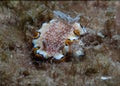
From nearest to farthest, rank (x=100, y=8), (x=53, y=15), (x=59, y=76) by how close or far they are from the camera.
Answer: (x=59, y=76)
(x=53, y=15)
(x=100, y=8)

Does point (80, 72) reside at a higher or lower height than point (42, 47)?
lower

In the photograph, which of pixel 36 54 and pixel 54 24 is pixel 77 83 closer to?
pixel 36 54

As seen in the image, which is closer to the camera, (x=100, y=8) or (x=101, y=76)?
(x=101, y=76)

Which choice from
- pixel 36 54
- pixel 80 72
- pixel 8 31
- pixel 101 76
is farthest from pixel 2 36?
pixel 101 76

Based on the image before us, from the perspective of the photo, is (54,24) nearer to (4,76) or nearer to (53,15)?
(53,15)

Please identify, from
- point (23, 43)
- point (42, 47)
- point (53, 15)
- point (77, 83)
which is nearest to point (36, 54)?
point (42, 47)

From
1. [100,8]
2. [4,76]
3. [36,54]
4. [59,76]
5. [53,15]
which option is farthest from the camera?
[100,8]

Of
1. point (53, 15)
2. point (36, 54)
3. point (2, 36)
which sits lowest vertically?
point (36, 54)
